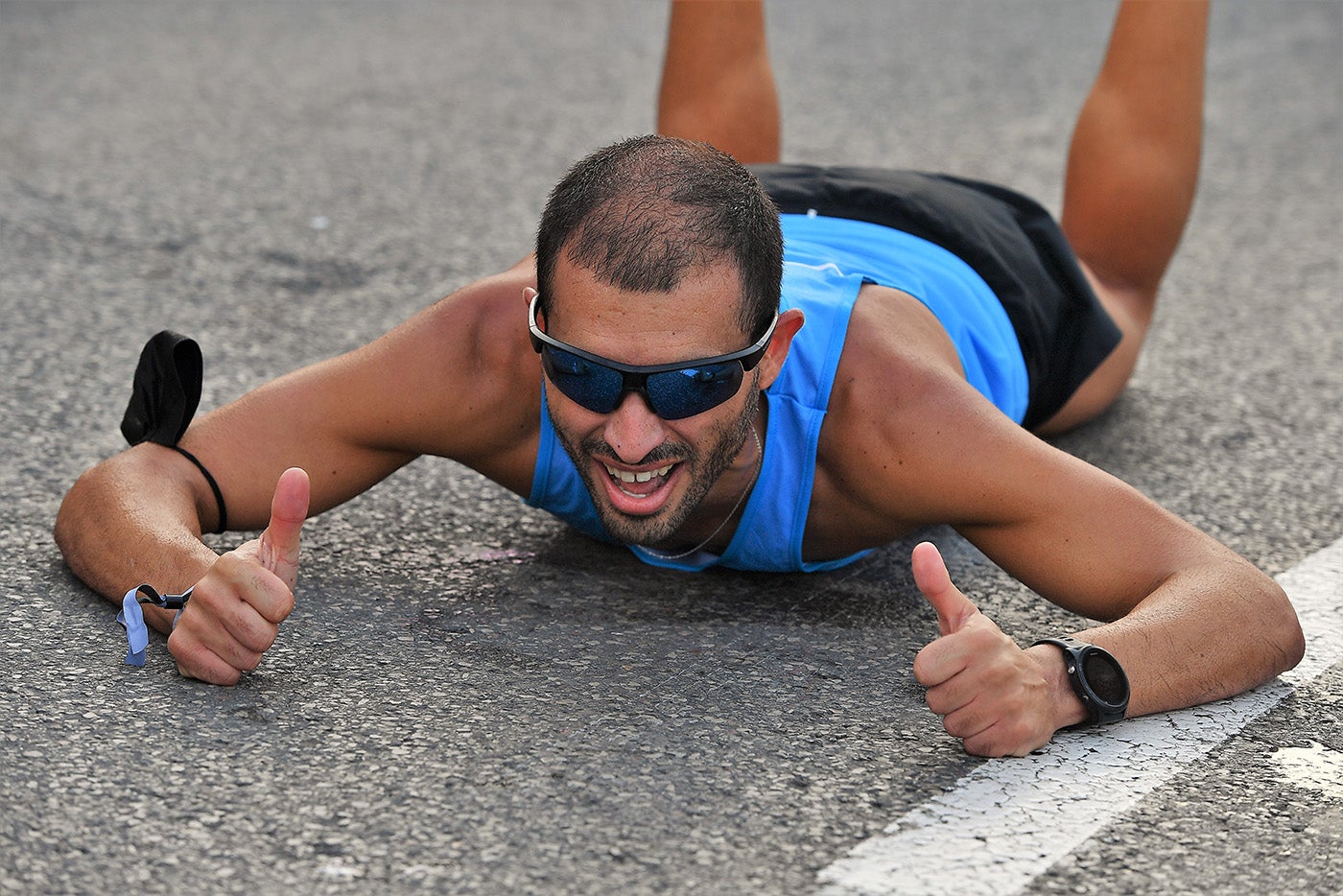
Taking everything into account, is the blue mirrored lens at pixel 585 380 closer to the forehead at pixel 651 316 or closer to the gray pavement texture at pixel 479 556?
the forehead at pixel 651 316

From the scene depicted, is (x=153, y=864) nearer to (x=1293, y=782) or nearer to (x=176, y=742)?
(x=176, y=742)

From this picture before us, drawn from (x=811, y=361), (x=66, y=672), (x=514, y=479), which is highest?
(x=811, y=361)

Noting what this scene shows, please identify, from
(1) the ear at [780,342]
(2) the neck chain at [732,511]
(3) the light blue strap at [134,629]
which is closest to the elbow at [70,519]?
(3) the light blue strap at [134,629]

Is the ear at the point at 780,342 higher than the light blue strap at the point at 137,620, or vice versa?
the ear at the point at 780,342

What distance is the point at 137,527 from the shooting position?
2.80 m

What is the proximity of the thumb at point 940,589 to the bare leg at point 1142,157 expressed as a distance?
1.94m

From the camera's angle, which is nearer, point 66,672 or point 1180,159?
point 66,672

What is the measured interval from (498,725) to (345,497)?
2.43 ft

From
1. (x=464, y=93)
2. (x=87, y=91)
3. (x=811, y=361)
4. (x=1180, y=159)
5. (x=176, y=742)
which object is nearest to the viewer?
(x=176, y=742)

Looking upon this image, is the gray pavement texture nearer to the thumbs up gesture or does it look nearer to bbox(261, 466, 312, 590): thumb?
the thumbs up gesture

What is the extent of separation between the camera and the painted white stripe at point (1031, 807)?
2.18m

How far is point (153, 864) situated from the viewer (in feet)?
7.02

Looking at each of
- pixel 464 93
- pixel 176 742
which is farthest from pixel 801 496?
pixel 464 93

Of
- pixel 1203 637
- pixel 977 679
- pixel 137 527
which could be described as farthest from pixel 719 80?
pixel 977 679
